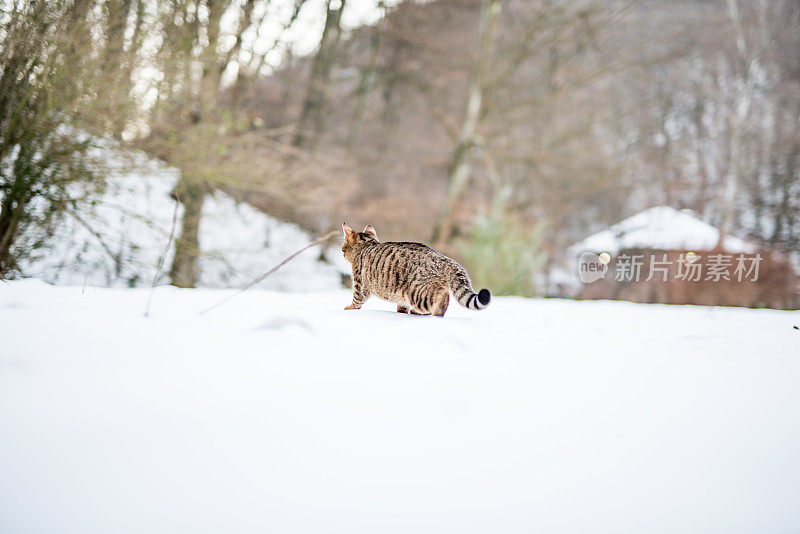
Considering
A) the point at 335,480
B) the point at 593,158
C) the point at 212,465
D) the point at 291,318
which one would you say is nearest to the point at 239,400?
the point at 212,465

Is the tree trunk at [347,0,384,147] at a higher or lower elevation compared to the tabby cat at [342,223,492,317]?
higher

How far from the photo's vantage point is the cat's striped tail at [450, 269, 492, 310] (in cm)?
168

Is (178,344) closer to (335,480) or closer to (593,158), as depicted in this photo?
(335,480)

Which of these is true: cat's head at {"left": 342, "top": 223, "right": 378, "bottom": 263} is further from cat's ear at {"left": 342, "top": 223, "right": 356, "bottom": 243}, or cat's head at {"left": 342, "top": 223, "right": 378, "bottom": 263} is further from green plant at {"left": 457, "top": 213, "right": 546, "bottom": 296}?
green plant at {"left": 457, "top": 213, "right": 546, "bottom": 296}

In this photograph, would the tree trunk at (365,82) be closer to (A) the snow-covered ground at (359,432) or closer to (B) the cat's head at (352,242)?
A: (B) the cat's head at (352,242)

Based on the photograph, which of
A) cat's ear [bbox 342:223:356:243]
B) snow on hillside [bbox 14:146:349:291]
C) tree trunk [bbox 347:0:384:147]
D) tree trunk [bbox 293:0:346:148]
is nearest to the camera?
cat's ear [bbox 342:223:356:243]

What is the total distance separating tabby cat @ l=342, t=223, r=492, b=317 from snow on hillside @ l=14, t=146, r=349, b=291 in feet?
9.38

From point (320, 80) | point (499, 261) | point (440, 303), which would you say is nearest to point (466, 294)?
point (440, 303)

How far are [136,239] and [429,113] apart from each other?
8.22 metres

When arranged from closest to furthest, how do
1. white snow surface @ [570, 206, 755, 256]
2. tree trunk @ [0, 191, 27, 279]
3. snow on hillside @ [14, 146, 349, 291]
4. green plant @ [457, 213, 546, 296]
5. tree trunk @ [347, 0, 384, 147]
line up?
tree trunk @ [0, 191, 27, 279]
snow on hillside @ [14, 146, 349, 291]
green plant @ [457, 213, 546, 296]
white snow surface @ [570, 206, 755, 256]
tree trunk @ [347, 0, 384, 147]

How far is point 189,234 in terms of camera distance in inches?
219

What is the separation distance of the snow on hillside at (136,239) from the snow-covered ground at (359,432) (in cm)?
321

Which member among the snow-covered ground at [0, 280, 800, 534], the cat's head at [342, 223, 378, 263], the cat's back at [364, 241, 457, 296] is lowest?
the snow-covered ground at [0, 280, 800, 534]

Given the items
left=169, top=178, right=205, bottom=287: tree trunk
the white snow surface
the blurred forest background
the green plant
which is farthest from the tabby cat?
the white snow surface
